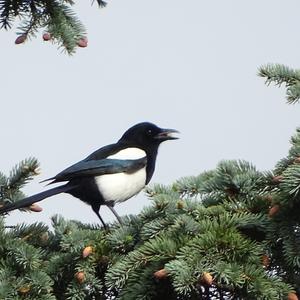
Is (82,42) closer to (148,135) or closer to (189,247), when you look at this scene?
(189,247)

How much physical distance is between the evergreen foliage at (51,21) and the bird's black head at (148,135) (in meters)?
2.61

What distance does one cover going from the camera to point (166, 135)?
560 centimetres

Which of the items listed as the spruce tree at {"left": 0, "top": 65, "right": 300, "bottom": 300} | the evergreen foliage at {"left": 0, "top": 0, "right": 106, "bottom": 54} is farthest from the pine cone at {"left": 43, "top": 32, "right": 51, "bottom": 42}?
the spruce tree at {"left": 0, "top": 65, "right": 300, "bottom": 300}

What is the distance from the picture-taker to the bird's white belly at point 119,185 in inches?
199

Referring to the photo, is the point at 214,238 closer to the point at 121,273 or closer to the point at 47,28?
the point at 121,273

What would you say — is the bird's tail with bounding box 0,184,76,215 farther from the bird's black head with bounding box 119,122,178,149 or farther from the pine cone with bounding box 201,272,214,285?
the pine cone with bounding box 201,272,214,285

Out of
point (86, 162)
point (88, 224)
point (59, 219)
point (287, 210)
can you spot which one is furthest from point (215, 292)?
point (86, 162)

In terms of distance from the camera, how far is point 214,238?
2406 millimetres

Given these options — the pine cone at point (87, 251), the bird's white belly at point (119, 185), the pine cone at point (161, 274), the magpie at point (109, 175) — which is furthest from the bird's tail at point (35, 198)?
the pine cone at point (161, 274)

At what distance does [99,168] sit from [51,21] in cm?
219

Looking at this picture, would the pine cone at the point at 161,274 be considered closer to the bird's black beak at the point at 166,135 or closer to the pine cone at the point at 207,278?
the pine cone at the point at 207,278

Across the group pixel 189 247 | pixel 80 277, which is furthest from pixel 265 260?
pixel 80 277

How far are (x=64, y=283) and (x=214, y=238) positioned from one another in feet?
2.16

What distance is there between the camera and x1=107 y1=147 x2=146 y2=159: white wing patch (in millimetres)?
5176
